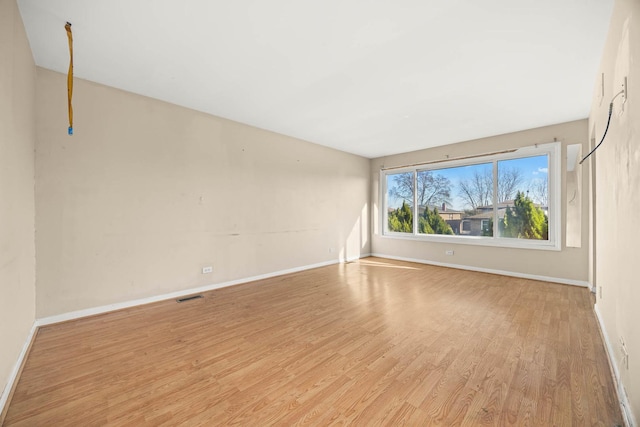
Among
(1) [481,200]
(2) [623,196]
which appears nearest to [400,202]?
(1) [481,200]

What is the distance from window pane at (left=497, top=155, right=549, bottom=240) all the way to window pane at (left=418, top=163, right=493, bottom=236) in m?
0.25

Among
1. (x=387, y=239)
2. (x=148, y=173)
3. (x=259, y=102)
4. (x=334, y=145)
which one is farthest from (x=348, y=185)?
(x=148, y=173)

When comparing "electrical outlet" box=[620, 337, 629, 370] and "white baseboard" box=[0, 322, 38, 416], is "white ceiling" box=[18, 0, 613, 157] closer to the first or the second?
"electrical outlet" box=[620, 337, 629, 370]

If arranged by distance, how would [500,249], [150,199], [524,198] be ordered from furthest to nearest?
[500,249], [524,198], [150,199]

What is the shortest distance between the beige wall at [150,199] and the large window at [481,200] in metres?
2.74

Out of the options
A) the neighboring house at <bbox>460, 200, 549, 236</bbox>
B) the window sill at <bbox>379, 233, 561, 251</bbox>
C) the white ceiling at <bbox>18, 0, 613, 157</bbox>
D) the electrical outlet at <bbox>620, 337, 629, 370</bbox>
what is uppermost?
the white ceiling at <bbox>18, 0, 613, 157</bbox>

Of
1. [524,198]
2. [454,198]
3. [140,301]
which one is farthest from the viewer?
[454,198]

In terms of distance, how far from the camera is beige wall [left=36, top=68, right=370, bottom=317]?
2.80 m

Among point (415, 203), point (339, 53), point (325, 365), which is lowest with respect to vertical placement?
point (325, 365)

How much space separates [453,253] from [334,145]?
3506 mm

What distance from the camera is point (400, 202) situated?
21.8 feet

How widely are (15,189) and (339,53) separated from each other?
2909 mm

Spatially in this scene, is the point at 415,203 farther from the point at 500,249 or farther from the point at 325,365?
the point at 325,365

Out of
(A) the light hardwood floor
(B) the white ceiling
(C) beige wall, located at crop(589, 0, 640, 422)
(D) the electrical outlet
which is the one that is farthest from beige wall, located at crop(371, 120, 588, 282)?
(D) the electrical outlet
